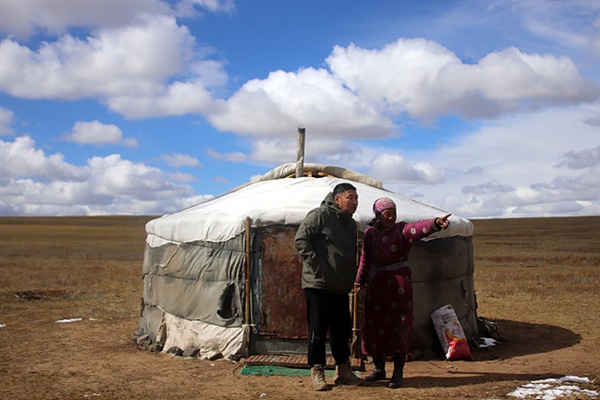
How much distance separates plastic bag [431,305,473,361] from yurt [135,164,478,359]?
0.43 ft

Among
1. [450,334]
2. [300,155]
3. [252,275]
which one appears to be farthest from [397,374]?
[300,155]

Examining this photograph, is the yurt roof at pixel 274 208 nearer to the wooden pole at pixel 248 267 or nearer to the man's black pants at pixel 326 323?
the wooden pole at pixel 248 267

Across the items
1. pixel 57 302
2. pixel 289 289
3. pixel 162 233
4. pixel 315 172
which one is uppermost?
pixel 315 172

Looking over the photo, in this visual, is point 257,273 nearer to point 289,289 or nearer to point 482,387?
point 289,289

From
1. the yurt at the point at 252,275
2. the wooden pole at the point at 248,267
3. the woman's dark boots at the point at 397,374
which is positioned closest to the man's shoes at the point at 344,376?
the woman's dark boots at the point at 397,374

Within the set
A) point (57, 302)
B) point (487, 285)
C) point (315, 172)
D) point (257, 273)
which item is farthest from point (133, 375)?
point (487, 285)

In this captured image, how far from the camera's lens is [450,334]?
6977 millimetres

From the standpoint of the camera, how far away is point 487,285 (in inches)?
587

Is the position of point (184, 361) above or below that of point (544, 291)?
below

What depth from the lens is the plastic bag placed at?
685 centimetres

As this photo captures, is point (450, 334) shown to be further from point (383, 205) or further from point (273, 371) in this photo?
point (383, 205)

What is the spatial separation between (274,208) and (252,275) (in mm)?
780

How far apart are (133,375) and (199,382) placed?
80 cm

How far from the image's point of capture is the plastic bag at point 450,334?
22.5ft
